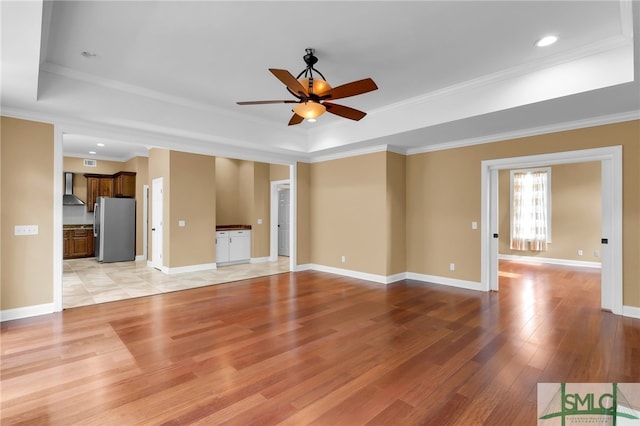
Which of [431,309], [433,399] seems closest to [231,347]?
[433,399]

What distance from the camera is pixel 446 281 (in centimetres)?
569

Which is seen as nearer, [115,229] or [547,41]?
[547,41]

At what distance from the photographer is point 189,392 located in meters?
2.28

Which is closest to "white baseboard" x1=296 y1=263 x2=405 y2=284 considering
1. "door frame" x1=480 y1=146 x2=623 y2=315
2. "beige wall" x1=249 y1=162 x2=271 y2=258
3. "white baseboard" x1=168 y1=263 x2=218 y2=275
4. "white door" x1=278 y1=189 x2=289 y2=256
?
"beige wall" x1=249 y1=162 x2=271 y2=258

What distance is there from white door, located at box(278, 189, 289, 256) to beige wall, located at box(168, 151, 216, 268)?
2730 mm

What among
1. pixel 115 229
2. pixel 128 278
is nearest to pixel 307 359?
pixel 128 278

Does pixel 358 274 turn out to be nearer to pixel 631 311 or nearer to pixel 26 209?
pixel 631 311

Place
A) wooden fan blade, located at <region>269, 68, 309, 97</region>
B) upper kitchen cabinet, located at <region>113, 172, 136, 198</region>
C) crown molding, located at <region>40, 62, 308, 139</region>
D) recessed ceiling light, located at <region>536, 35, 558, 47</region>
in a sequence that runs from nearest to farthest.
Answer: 1. wooden fan blade, located at <region>269, 68, 309, 97</region>
2. recessed ceiling light, located at <region>536, 35, 558, 47</region>
3. crown molding, located at <region>40, 62, 308, 139</region>
4. upper kitchen cabinet, located at <region>113, 172, 136, 198</region>

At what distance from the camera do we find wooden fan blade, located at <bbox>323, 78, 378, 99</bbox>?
2.79 m

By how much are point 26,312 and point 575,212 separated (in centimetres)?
1052

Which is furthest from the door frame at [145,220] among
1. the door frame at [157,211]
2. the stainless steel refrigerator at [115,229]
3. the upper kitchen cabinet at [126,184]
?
the door frame at [157,211]

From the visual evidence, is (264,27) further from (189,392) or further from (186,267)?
(186,267)

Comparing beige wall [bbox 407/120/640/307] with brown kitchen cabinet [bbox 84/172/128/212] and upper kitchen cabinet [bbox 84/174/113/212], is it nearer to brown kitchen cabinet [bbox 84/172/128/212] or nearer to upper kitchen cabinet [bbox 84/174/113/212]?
brown kitchen cabinet [bbox 84/172/128/212]

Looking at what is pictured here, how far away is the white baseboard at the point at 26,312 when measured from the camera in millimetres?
3827
